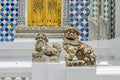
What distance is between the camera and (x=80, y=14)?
9.70m

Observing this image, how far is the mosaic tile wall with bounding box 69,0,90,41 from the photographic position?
9.55m

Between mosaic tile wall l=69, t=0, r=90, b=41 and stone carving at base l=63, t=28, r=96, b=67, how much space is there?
525 centimetres

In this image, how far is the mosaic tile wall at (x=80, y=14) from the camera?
9553mm

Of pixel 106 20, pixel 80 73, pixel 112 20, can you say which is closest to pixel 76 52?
pixel 80 73

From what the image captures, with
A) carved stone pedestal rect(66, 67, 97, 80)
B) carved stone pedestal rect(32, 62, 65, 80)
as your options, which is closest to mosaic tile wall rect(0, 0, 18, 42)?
carved stone pedestal rect(32, 62, 65, 80)

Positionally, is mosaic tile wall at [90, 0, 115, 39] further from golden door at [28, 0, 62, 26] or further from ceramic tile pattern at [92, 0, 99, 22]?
golden door at [28, 0, 62, 26]

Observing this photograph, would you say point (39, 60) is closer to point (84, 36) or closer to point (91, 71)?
point (91, 71)

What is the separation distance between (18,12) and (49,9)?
90cm

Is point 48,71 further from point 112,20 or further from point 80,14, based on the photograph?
point 80,14

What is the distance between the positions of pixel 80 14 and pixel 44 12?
1065 millimetres

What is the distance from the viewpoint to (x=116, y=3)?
7555 mm

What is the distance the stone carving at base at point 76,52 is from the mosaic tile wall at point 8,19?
530cm

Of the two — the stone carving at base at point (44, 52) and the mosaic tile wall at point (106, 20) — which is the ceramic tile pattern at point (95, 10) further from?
the stone carving at base at point (44, 52)

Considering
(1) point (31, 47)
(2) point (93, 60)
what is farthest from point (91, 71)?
(1) point (31, 47)
